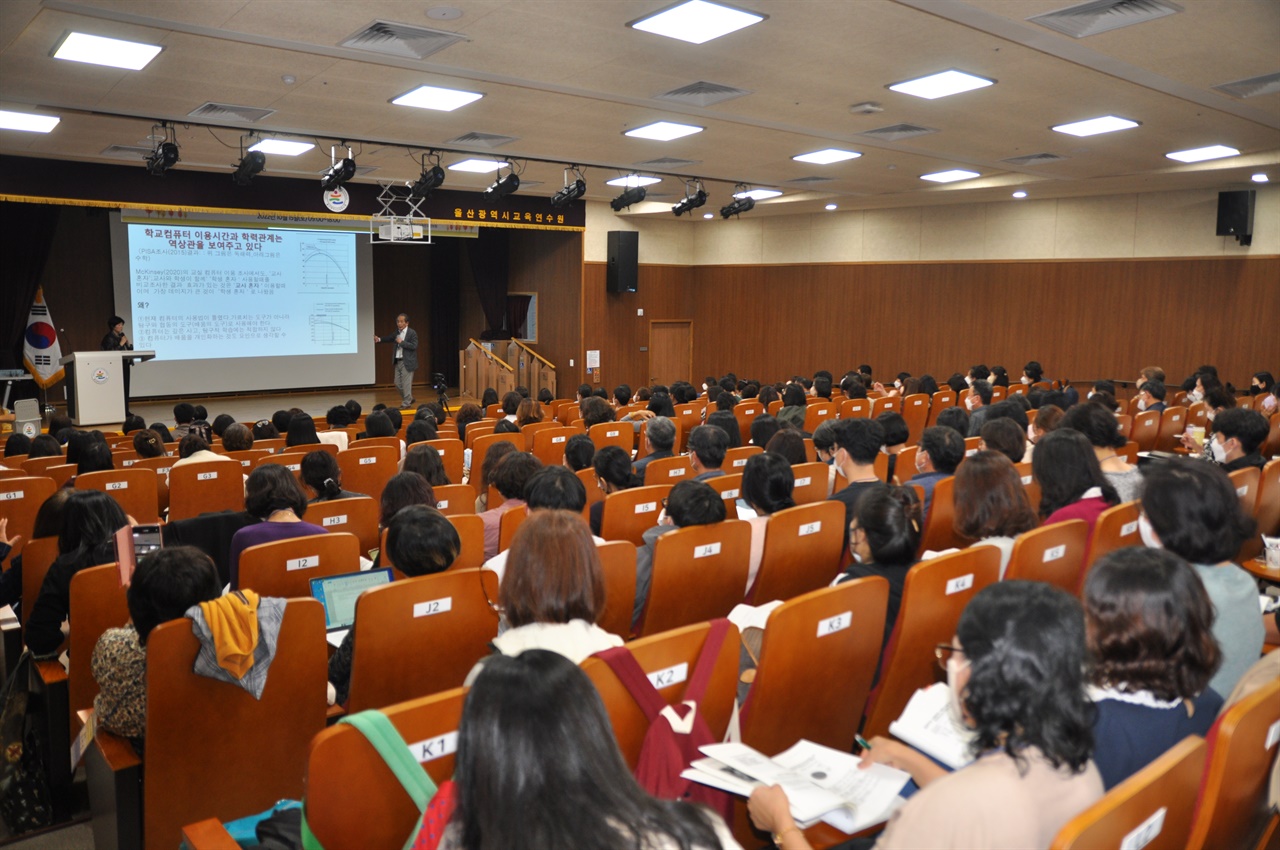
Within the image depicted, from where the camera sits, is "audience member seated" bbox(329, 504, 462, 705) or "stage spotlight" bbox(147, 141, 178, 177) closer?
"audience member seated" bbox(329, 504, 462, 705)

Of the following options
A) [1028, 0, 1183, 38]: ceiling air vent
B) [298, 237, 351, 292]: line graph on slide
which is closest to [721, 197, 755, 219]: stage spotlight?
[298, 237, 351, 292]: line graph on slide

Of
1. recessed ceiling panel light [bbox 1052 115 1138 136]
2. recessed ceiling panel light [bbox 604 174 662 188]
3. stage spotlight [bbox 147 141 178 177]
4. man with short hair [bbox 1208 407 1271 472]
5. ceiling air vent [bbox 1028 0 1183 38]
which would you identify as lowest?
man with short hair [bbox 1208 407 1271 472]

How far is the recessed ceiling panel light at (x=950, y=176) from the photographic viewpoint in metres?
12.3

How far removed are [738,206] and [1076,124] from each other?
17.6 feet

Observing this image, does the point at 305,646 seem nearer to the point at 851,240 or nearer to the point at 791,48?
the point at 791,48

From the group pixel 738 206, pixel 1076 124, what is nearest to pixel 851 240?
pixel 738 206

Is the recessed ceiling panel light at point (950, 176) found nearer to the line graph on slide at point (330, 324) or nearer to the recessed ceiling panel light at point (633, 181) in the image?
the recessed ceiling panel light at point (633, 181)

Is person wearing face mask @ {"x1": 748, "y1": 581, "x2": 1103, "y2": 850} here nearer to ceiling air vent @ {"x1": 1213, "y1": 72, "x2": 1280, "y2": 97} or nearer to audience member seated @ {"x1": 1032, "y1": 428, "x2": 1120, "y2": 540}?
audience member seated @ {"x1": 1032, "y1": 428, "x2": 1120, "y2": 540}

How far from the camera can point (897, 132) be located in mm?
9414

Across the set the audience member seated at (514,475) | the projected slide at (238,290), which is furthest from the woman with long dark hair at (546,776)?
the projected slide at (238,290)

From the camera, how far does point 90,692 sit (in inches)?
131

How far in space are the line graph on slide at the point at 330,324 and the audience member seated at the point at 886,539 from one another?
48.0ft

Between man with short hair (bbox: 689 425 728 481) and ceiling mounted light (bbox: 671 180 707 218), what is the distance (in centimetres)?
708

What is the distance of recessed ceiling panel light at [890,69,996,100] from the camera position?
23.2 ft
